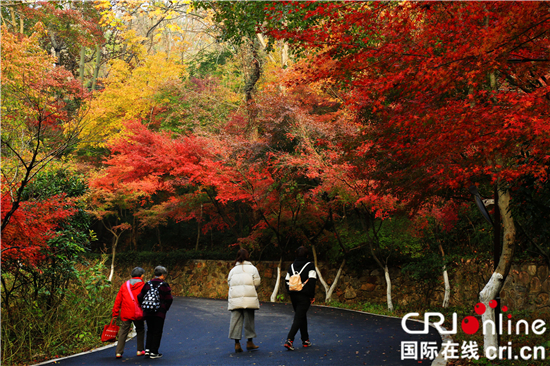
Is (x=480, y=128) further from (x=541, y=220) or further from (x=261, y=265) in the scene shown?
(x=261, y=265)

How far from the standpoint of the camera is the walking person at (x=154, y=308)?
7305mm

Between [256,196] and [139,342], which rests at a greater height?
[256,196]

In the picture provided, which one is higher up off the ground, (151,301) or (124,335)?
(151,301)

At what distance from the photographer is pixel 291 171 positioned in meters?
15.1

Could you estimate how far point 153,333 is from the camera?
291 inches

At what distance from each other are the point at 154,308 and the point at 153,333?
0.44 metres

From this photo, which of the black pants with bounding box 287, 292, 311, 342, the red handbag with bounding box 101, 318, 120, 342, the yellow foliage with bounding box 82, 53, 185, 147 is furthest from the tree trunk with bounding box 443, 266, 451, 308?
the yellow foliage with bounding box 82, 53, 185, 147

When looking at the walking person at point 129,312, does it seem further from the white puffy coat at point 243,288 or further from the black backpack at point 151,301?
the white puffy coat at point 243,288

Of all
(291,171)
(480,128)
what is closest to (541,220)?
(480,128)

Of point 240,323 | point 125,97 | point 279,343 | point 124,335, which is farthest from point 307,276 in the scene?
point 125,97

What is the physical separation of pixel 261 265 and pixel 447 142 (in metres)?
13.8

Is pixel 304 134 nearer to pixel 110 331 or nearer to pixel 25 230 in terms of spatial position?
pixel 110 331

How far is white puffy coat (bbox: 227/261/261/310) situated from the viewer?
25.3 ft

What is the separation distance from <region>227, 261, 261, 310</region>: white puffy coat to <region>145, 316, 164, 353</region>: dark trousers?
1151 millimetres
